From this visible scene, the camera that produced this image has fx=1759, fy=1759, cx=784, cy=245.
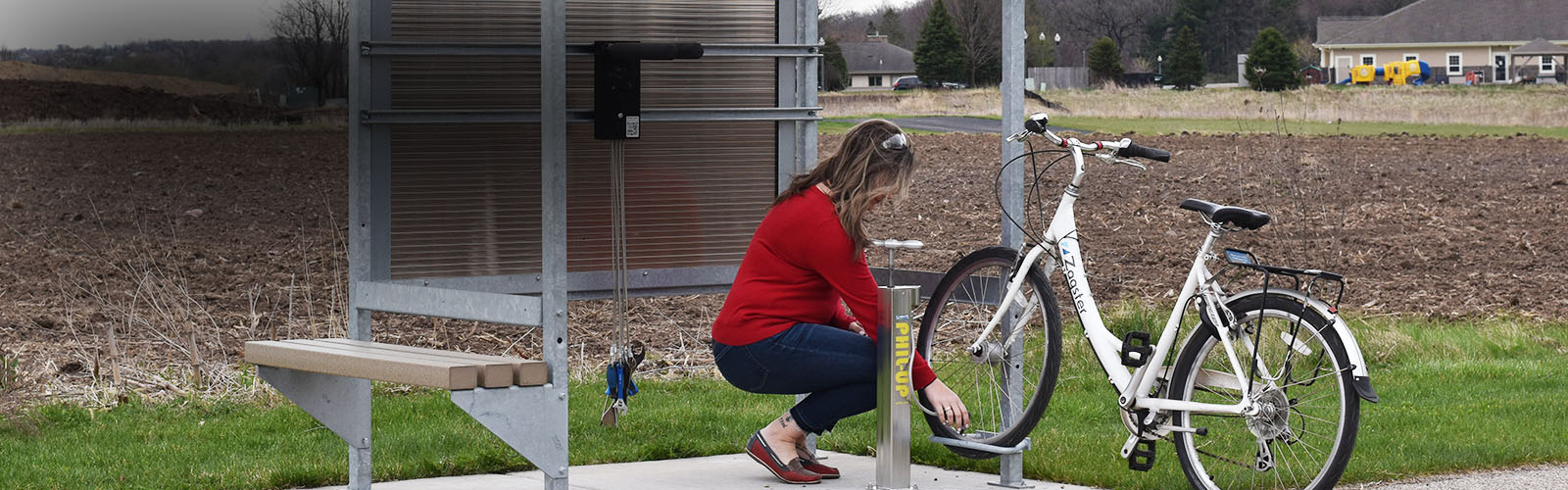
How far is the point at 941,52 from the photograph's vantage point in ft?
189

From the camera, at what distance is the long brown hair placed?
16.8 feet

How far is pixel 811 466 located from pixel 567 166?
1.48 meters

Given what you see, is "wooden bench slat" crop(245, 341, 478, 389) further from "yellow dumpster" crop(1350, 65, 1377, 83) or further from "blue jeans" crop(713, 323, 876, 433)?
"yellow dumpster" crop(1350, 65, 1377, 83)

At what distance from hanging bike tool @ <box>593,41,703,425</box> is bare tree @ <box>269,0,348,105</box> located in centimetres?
727

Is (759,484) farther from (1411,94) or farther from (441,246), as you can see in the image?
(1411,94)

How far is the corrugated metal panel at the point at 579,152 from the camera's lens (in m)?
5.92

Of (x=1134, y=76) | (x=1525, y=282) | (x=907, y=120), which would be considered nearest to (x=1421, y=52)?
(x=1134, y=76)

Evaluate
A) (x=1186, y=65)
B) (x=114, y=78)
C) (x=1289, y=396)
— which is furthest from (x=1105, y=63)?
(x=1289, y=396)

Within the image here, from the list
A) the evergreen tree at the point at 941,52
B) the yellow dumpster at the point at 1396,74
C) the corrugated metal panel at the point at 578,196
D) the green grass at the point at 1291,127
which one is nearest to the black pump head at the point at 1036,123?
the corrugated metal panel at the point at 578,196

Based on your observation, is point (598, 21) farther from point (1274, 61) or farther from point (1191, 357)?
point (1274, 61)

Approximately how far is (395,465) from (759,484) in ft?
4.21

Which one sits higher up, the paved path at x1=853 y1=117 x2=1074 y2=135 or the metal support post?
the paved path at x1=853 y1=117 x2=1074 y2=135

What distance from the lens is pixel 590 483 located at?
18.6 ft

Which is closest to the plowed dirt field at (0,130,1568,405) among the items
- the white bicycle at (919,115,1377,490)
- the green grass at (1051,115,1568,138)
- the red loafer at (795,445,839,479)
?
the red loafer at (795,445,839,479)
